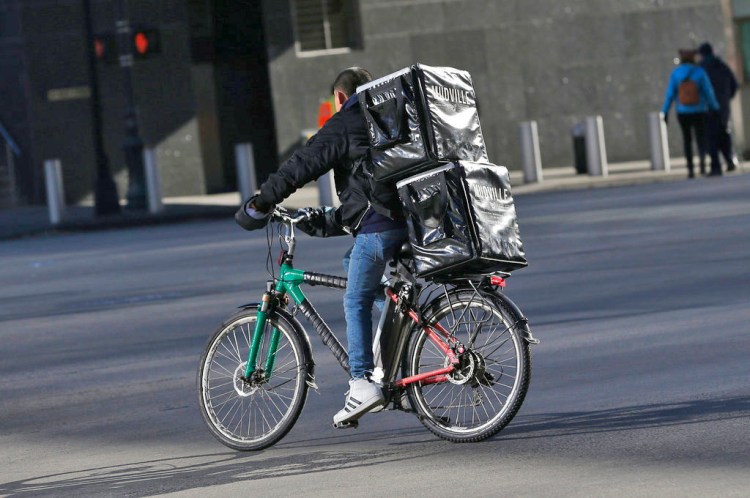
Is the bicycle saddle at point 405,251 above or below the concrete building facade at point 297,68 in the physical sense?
below

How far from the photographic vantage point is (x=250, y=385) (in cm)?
720

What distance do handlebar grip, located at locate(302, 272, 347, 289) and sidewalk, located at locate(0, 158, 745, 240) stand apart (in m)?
17.1

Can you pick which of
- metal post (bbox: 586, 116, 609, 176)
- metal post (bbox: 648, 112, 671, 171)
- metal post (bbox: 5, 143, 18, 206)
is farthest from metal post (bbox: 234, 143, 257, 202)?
metal post (bbox: 648, 112, 671, 171)

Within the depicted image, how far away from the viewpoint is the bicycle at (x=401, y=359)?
6.70 metres

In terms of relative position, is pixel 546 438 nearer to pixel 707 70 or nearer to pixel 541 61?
pixel 707 70

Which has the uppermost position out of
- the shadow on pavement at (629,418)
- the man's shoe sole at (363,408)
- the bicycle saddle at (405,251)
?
the bicycle saddle at (405,251)

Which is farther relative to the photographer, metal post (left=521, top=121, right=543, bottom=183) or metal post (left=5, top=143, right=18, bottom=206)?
metal post (left=5, top=143, right=18, bottom=206)

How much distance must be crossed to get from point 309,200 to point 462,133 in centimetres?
1977

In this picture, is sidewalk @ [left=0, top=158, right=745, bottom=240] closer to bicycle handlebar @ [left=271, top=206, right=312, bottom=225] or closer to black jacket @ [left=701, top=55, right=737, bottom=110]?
black jacket @ [left=701, top=55, right=737, bottom=110]

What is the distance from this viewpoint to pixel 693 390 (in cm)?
768

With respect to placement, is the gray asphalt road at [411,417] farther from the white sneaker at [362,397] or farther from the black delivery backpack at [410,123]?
the black delivery backpack at [410,123]

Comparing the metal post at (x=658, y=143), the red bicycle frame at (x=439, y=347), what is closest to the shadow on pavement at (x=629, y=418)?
the red bicycle frame at (x=439, y=347)

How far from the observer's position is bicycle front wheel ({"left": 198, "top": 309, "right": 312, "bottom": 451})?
23.1ft

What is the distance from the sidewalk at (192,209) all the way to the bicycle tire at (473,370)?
1738cm
